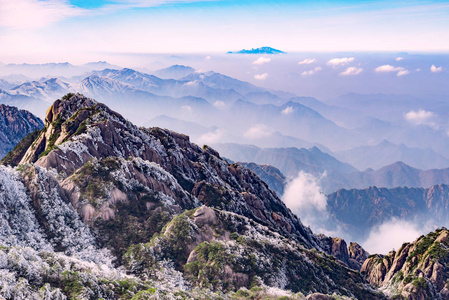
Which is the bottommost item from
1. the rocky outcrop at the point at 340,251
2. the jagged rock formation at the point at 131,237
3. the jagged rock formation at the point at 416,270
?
the rocky outcrop at the point at 340,251

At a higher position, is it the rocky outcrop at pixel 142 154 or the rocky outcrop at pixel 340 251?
the rocky outcrop at pixel 142 154

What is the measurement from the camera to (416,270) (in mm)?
108625

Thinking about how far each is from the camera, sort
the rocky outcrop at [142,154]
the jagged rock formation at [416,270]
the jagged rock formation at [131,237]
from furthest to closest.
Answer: the rocky outcrop at [142,154]
the jagged rock formation at [416,270]
the jagged rock formation at [131,237]

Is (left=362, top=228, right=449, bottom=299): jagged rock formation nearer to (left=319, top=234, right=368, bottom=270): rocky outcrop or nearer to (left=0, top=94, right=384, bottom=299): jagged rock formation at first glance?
(left=0, top=94, right=384, bottom=299): jagged rock formation

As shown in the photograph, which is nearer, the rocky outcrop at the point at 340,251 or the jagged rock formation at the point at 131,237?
the jagged rock formation at the point at 131,237

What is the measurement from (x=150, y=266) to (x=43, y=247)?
19.7 m

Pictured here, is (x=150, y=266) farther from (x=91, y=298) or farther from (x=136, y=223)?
(x=91, y=298)

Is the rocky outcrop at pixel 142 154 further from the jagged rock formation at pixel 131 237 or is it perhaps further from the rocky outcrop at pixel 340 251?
the rocky outcrop at pixel 340 251

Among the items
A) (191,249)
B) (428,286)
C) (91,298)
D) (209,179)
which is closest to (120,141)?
(209,179)

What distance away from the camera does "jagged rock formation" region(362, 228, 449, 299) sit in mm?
101750

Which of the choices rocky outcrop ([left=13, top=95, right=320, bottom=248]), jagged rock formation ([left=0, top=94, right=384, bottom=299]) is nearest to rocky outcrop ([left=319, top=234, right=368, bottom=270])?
rocky outcrop ([left=13, top=95, right=320, bottom=248])

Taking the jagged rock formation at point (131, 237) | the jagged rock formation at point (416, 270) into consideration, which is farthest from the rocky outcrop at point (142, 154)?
the jagged rock formation at point (416, 270)

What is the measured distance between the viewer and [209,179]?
500 feet

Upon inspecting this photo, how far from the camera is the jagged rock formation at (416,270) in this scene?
101750 mm
